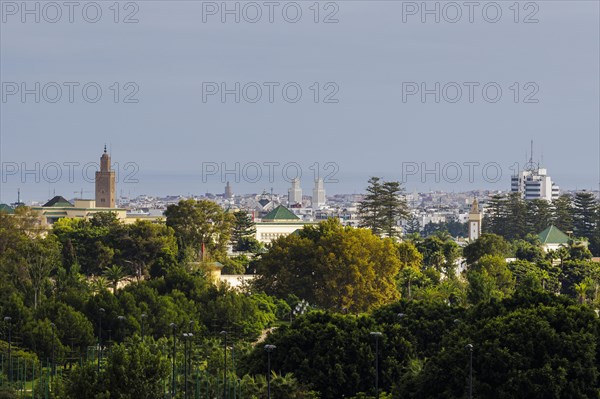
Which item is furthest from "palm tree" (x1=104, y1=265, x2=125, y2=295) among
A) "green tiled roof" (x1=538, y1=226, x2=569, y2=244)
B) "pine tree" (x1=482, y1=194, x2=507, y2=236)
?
"pine tree" (x1=482, y1=194, x2=507, y2=236)

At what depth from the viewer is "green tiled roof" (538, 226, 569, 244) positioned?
121875 mm

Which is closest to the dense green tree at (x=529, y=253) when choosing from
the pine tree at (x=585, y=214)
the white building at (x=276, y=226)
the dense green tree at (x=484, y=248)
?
the dense green tree at (x=484, y=248)

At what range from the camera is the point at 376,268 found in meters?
79.6

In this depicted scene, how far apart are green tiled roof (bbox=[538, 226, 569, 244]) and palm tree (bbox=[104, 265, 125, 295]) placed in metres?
46.6

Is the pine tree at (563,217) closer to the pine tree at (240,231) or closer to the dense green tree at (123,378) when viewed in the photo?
the pine tree at (240,231)

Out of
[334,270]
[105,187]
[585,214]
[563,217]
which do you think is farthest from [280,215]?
[334,270]

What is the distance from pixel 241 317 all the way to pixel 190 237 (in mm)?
27926

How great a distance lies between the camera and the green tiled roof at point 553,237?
12188 centimetres

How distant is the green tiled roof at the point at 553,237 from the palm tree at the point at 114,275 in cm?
4664

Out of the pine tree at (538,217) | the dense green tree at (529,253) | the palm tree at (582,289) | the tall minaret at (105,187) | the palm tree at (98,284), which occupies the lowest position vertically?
the palm tree at (582,289)

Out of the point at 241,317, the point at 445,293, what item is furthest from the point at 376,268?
the point at 241,317

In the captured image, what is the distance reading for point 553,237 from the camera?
404 ft

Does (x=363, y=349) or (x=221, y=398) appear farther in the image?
(x=363, y=349)

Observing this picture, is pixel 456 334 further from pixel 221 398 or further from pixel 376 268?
pixel 376 268
